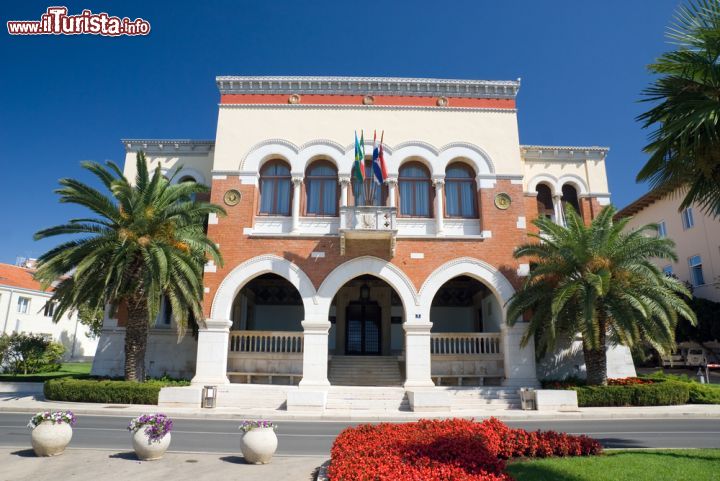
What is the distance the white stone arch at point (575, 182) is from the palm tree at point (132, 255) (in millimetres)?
18024

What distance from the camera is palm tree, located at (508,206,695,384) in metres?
18.1

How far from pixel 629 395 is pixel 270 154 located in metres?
18.3

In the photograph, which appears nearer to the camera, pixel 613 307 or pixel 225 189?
pixel 613 307

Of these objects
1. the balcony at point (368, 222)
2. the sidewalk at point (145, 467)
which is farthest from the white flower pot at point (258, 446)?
the balcony at point (368, 222)

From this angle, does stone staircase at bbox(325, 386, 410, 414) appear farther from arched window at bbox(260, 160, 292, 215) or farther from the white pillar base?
arched window at bbox(260, 160, 292, 215)

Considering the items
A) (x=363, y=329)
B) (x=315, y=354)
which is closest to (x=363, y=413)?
(x=315, y=354)

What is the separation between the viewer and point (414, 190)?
23828mm

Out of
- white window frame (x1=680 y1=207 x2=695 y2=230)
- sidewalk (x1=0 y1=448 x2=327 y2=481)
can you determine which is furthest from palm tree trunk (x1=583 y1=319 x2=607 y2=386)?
white window frame (x1=680 y1=207 x2=695 y2=230)

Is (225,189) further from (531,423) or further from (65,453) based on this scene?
(531,423)

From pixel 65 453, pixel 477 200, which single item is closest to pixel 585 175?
pixel 477 200

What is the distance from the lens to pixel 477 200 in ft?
78.0

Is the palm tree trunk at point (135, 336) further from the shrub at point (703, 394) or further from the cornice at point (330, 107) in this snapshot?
the shrub at point (703, 394)

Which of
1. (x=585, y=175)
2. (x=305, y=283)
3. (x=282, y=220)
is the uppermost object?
(x=585, y=175)

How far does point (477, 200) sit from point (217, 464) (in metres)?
17.8
